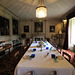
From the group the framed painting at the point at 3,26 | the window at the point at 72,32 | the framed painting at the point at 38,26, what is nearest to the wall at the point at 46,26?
the framed painting at the point at 38,26

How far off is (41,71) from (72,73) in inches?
21.3

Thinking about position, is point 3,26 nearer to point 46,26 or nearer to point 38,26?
point 38,26

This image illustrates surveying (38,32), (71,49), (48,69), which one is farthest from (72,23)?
(48,69)

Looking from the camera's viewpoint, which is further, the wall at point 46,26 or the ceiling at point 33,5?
the wall at point 46,26

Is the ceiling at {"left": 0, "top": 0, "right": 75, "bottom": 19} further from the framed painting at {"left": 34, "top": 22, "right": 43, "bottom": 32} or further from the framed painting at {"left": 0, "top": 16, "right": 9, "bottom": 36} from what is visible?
A: the framed painting at {"left": 34, "top": 22, "right": 43, "bottom": 32}

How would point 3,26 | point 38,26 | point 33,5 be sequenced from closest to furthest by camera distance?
point 33,5 < point 3,26 < point 38,26

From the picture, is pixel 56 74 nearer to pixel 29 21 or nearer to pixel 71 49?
pixel 71 49

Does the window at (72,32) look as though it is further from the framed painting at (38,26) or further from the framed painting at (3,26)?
the framed painting at (3,26)

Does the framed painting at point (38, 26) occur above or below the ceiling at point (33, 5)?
below

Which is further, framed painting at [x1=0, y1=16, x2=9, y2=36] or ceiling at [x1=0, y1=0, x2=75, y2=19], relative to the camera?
framed painting at [x1=0, y1=16, x2=9, y2=36]

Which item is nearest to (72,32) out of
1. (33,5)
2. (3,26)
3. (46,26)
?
(46,26)

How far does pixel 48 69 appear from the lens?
1.05 m

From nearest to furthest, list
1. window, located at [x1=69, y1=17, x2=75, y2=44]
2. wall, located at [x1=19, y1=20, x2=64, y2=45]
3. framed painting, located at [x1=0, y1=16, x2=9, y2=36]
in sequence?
1. framed painting, located at [x1=0, y1=16, x2=9, y2=36]
2. window, located at [x1=69, y1=17, x2=75, y2=44]
3. wall, located at [x1=19, y1=20, x2=64, y2=45]

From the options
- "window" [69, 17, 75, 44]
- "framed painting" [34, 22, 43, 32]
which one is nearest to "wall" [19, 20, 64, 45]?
"framed painting" [34, 22, 43, 32]
